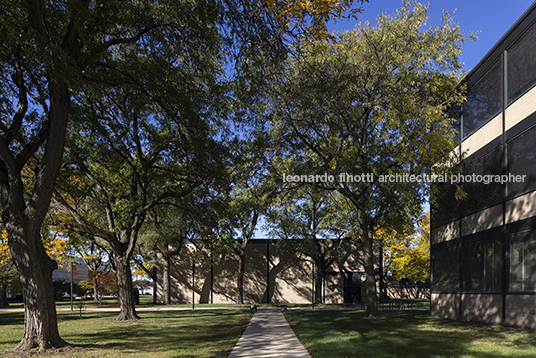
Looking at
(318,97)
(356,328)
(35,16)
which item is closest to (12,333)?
(35,16)

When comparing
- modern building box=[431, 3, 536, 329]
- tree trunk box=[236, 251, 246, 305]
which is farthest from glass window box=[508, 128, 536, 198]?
tree trunk box=[236, 251, 246, 305]

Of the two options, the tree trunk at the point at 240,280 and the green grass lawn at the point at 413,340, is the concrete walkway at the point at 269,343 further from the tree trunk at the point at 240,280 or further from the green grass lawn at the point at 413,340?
the tree trunk at the point at 240,280

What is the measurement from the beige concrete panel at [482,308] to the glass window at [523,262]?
1280 millimetres

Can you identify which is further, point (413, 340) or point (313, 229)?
point (313, 229)

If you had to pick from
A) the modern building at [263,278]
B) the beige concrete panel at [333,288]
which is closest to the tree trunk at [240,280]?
the modern building at [263,278]

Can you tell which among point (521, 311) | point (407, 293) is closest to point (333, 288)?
point (407, 293)

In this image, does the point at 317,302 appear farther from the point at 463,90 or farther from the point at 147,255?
the point at 463,90

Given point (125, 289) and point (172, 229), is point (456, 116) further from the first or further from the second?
point (172, 229)

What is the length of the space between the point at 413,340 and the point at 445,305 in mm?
8778

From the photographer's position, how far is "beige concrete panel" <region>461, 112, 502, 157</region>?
52.7 feet

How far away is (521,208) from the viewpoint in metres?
14.2

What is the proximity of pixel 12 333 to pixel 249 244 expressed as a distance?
2164 centimetres

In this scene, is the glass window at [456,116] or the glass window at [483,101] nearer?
the glass window at [483,101]

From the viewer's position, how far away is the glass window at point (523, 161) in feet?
45.2
